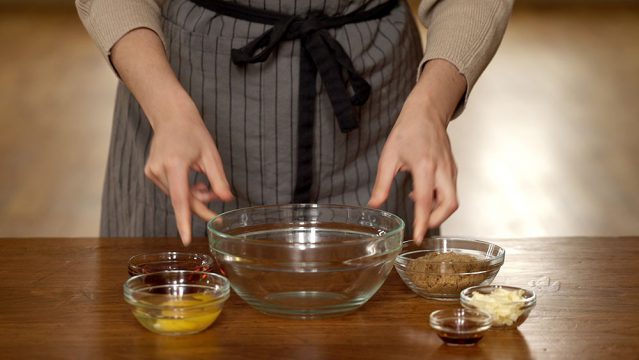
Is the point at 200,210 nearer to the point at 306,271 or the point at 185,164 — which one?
the point at 185,164

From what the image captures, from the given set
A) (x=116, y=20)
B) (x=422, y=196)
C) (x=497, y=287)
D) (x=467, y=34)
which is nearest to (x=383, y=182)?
(x=422, y=196)

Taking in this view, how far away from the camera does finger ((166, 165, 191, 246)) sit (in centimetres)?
128

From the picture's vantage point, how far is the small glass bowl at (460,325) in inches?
42.6

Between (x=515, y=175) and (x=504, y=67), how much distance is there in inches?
43.9

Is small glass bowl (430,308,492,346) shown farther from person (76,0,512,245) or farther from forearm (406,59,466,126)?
person (76,0,512,245)

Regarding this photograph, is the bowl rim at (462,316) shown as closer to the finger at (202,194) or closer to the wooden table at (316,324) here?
the wooden table at (316,324)

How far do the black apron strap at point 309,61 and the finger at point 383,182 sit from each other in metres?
0.40

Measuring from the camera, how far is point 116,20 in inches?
64.2

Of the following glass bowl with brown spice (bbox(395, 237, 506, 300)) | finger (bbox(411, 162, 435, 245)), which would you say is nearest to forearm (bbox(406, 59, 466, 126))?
finger (bbox(411, 162, 435, 245))

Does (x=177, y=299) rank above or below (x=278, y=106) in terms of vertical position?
below

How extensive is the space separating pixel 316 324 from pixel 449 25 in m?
0.70

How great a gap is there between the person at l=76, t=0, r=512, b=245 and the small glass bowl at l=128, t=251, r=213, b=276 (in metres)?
0.22

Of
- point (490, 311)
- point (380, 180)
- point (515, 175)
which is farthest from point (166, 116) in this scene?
point (515, 175)

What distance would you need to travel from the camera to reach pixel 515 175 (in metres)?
4.34
